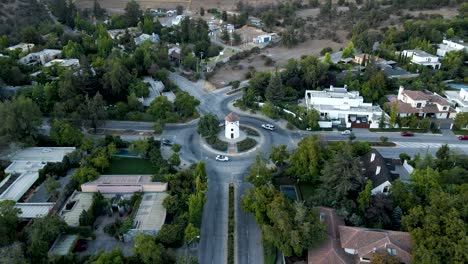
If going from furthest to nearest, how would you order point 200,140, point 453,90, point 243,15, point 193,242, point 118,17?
point 243,15
point 118,17
point 453,90
point 200,140
point 193,242

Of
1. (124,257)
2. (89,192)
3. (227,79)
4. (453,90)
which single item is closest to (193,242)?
(124,257)

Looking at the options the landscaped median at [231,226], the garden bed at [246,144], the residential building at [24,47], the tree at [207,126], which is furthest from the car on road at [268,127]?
the residential building at [24,47]

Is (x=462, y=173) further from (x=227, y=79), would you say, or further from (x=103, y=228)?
(x=227, y=79)

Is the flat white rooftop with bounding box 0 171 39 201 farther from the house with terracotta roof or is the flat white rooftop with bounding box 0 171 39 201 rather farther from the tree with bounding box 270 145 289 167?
the house with terracotta roof

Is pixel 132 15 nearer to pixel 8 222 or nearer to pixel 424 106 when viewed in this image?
pixel 424 106

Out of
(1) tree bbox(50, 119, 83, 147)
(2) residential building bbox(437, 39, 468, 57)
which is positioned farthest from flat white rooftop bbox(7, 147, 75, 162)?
(2) residential building bbox(437, 39, 468, 57)

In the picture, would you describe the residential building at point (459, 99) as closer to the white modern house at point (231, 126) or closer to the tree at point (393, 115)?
the tree at point (393, 115)

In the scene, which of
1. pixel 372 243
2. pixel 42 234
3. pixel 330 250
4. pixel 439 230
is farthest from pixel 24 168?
pixel 439 230
